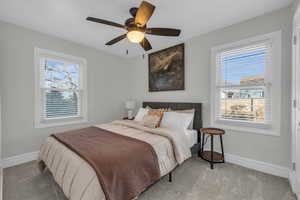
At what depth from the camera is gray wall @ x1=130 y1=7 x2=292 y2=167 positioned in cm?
200

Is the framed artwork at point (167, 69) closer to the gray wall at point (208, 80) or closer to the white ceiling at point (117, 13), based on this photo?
the gray wall at point (208, 80)

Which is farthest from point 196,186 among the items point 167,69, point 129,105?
point 129,105

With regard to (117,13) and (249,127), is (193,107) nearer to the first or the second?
(249,127)

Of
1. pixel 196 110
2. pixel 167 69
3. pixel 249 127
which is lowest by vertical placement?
pixel 249 127

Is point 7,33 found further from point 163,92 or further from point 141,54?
point 163,92

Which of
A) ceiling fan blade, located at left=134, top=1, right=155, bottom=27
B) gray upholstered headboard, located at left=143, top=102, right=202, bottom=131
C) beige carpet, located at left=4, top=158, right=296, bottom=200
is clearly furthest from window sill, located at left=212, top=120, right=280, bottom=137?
ceiling fan blade, located at left=134, top=1, right=155, bottom=27

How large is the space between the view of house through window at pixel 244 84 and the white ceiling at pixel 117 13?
60cm

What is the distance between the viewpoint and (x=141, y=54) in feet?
13.3

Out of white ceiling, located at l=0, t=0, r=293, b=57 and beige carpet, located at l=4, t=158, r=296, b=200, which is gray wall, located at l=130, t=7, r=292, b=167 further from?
beige carpet, located at l=4, t=158, r=296, b=200

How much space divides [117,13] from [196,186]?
112 inches

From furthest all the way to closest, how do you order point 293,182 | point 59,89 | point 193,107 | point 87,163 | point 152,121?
point 59,89 → point 193,107 → point 152,121 → point 293,182 → point 87,163

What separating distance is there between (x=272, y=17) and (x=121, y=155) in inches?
119

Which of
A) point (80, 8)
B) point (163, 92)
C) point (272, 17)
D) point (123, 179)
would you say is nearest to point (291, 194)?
point (123, 179)

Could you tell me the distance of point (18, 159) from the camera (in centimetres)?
249
